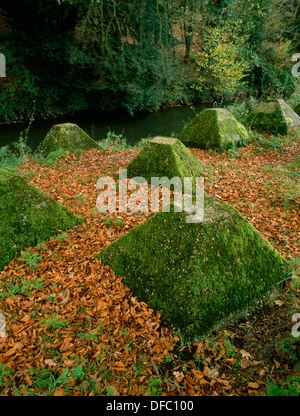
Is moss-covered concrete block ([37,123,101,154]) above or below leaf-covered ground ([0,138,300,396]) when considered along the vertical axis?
above

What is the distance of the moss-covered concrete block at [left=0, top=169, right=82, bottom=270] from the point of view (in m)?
3.40

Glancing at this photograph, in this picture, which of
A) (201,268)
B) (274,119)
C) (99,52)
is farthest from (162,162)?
(99,52)

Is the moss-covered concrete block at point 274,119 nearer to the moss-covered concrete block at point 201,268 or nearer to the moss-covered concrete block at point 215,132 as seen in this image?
the moss-covered concrete block at point 215,132

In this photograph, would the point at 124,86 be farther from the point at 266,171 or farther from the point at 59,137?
the point at 266,171

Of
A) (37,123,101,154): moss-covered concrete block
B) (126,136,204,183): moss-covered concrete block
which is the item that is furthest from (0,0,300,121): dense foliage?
(126,136,204,183): moss-covered concrete block

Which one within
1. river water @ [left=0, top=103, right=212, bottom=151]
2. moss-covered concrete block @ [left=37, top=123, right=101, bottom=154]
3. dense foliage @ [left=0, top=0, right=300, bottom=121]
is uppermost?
dense foliage @ [left=0, top=0, right=300, bottom=121]

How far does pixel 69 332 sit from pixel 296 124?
32.5 ft

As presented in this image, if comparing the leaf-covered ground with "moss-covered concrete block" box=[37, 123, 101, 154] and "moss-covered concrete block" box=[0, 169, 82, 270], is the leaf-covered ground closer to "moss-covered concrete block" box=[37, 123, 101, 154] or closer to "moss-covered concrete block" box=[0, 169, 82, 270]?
"moss-covered concrete block" box=[0, 169, 82, 270]

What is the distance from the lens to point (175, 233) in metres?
2.67

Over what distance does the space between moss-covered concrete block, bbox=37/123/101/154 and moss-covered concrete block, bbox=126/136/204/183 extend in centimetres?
308

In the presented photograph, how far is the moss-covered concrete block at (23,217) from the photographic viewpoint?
134 inches

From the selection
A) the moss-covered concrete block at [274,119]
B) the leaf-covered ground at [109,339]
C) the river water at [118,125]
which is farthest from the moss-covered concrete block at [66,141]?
the moss-covered concrete block at [274,119]

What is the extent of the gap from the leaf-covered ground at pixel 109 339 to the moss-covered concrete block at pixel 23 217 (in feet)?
0.54

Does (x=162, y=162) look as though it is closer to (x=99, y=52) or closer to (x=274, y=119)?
(x=274, y=119)
